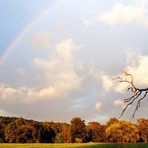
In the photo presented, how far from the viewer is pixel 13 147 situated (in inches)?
4441

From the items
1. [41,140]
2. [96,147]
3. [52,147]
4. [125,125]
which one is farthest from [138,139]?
[52,147]

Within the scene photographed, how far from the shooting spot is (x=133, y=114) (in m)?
13.8

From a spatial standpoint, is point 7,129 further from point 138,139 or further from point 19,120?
point 138,139

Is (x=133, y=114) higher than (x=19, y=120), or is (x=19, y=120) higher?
(x=19, y=120)

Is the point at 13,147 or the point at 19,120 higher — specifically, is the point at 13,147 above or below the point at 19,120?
below

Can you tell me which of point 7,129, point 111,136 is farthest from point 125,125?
point 7,129

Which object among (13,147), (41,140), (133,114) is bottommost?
(133,114)

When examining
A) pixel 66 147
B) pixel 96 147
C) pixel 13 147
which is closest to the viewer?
pixel 13 147

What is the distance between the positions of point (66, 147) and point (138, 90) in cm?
10866

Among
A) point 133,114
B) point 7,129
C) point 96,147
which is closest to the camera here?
point 133,114

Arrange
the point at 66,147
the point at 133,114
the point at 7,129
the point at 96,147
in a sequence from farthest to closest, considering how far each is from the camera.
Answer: the point at 7,129 → the point at 96,147 → the point at 66,147 → the point at 133,114

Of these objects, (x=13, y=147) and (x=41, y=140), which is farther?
(x=41, y=140)

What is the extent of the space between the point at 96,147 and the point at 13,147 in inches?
1106

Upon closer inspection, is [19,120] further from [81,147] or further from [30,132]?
[81,147]
